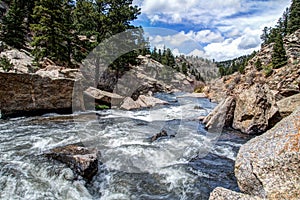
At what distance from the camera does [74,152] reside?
7.63m

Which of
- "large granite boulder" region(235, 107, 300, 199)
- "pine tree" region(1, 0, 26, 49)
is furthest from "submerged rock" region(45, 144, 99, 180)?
"pine tree" region(1, 0, 26, 49)

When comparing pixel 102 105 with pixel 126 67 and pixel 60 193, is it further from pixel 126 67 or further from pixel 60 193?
pixel 60 193

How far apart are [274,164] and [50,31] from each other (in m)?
24.4

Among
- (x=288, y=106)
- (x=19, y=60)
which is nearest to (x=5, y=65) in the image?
(x=19, y=60)

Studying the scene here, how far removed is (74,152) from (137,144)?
3349mm

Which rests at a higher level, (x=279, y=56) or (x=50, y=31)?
(x=279, y=56)

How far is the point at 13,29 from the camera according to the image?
2969 cm

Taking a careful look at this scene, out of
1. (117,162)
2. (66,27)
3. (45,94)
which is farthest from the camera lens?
(66,27)

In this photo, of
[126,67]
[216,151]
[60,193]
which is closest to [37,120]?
[60,193]

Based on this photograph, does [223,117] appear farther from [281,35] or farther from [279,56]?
[281,35]

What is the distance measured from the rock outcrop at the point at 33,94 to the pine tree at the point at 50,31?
9047 mm

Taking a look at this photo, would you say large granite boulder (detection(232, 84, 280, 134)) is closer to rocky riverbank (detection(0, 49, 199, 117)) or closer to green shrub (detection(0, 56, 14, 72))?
rocky riverbank (detection(0, 49, 199, 117))

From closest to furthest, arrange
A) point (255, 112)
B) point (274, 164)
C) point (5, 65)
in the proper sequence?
point (274, 164), point (255, 112), point (5, 65)

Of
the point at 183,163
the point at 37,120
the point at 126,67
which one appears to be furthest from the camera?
the point at 126,67
